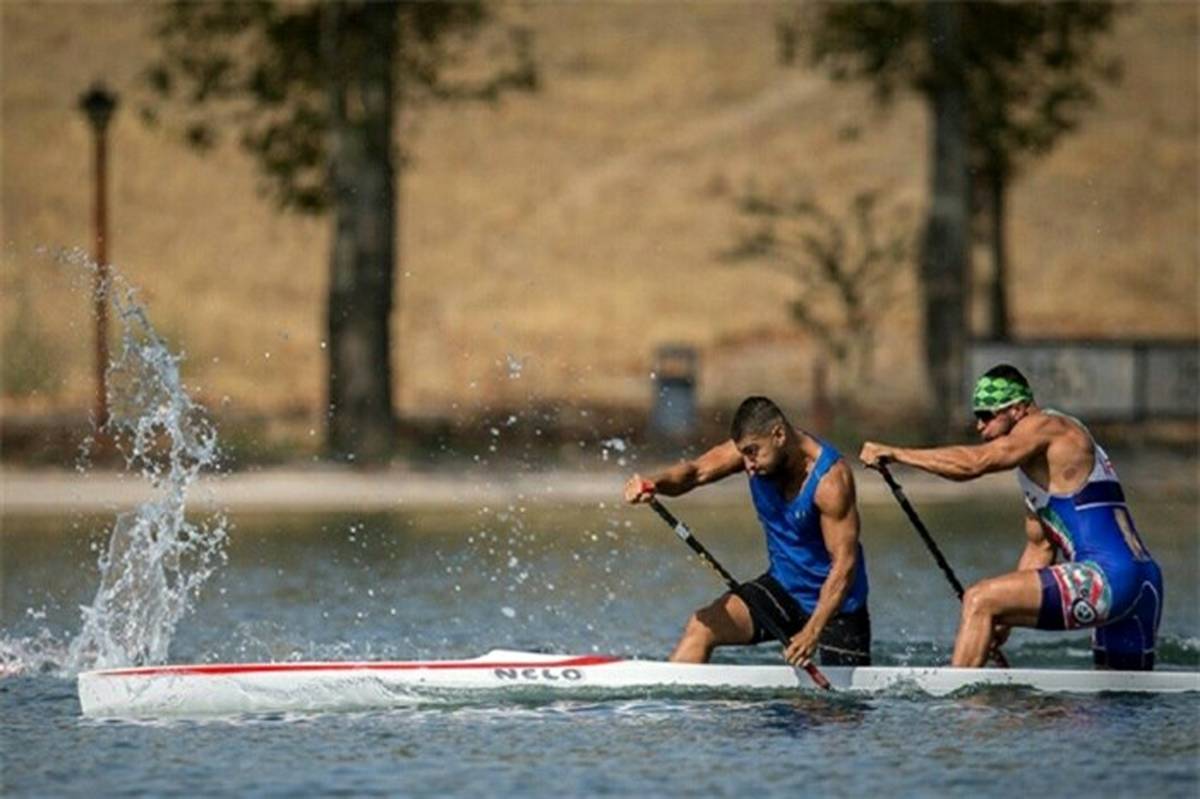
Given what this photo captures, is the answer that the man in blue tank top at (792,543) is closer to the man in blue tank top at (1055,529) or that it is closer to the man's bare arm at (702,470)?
the man's bare arm at (702,470)

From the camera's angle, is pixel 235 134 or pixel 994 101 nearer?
pixel 994 101

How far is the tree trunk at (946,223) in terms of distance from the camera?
1561 inches

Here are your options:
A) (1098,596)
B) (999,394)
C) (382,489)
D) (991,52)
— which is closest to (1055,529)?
(1098,596)

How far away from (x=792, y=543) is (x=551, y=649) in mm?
4307

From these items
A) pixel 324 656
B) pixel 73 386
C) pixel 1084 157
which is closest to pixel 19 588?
pixel 324 656

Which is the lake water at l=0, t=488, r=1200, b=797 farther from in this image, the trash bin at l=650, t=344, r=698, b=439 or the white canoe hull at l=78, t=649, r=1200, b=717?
the trash bin at l=650, t=344, r=698, b=439

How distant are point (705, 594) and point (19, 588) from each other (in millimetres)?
4873

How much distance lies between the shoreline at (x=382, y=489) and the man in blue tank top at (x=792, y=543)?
15.3 m

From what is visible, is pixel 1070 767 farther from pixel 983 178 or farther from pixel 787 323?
pixel 787 323

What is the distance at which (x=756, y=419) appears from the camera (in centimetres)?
1712

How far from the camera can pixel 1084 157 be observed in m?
87.8

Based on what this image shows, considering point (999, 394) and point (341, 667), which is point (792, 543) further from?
point (341, 667)

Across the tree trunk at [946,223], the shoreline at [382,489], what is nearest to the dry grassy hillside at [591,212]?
the tree trunk at [946,223]

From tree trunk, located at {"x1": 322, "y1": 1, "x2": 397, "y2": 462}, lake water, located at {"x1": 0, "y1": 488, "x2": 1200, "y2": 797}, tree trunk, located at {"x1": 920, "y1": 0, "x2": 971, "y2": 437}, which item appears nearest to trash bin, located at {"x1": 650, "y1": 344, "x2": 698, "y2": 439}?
tree trunk, located at {"x1": 920, "y1": 0, "x2": 971, "y2": 437}
